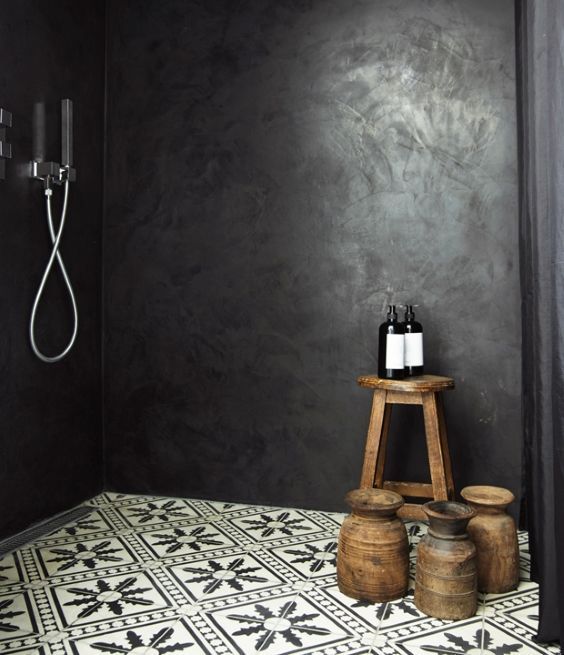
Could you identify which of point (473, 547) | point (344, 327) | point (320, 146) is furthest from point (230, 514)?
point (320, 146)

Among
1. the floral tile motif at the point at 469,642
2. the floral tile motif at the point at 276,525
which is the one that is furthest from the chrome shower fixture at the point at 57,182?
the floral tile motif at the point at 469,642

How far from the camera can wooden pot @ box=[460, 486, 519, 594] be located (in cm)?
192

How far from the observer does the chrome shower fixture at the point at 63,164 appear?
7.98 feet

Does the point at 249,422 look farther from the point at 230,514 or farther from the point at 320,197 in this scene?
the point at 320,197

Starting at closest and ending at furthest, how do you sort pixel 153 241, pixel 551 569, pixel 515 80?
pixel 551 569 → pixel 515 80 → pixel 153 241

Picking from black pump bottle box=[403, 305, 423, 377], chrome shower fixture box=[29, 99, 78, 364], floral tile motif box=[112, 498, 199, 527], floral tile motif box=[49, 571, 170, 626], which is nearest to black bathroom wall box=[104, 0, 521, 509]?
floral tile motif box=[112, 498, 199, 527]

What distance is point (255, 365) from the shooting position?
2775 mm

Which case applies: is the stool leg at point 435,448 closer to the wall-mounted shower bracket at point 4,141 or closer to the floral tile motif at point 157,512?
the floral tile motif at point 157,512

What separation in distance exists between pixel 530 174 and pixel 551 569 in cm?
111

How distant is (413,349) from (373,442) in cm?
38

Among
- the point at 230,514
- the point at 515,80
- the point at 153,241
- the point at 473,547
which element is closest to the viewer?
the point at 473,547

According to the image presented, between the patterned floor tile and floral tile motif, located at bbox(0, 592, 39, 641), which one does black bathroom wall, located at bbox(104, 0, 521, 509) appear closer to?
the patterned floor tile

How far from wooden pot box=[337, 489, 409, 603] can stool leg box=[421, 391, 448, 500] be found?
1.07 feet

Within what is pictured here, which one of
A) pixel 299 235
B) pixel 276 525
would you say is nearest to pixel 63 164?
pixel 299 235
